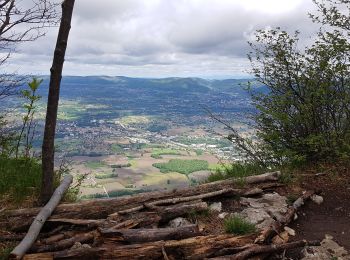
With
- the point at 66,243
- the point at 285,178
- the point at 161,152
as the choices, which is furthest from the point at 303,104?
the point at 161,152

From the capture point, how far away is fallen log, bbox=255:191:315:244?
20.9 ft

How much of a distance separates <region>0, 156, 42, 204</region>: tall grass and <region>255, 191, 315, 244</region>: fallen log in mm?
5098

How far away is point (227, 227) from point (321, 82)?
240 inches

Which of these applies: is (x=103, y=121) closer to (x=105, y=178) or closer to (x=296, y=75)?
(x=105, y=178)

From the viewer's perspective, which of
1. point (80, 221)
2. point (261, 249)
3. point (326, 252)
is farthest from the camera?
point (80, 221)

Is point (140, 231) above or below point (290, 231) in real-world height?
above

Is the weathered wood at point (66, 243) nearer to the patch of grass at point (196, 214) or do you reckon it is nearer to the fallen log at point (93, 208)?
the fallen log at point (93, 208)

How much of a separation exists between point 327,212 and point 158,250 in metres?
4.56

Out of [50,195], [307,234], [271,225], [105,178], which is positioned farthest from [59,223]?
[105,178]

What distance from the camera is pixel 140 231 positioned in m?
6.18

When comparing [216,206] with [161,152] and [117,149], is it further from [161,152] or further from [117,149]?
[117,149]

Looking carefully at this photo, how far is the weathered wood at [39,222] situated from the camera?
223 inches

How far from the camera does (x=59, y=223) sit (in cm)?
689

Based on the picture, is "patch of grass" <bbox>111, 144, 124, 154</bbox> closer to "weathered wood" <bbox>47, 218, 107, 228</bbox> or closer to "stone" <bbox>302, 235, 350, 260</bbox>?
"weathered wood" <bbox>47, 218, 107, 228</bbox>
